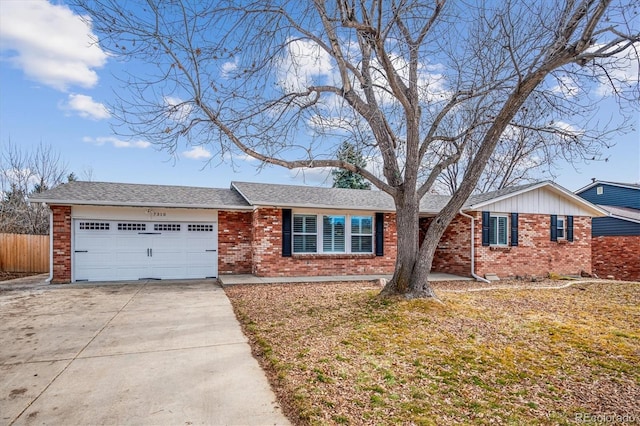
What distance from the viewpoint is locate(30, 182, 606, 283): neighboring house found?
11.1 m

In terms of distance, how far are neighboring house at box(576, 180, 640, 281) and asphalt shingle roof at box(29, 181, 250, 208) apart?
15.9 meters

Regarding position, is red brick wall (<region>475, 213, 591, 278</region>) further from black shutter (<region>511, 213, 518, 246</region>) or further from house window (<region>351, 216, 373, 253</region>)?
house window (<region>351, 216, 373, 253</region>)

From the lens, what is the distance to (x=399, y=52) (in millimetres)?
6809

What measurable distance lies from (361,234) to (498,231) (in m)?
5.25

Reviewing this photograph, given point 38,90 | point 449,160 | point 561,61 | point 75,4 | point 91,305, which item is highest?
point 38,90

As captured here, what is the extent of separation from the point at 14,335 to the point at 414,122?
8060 mm

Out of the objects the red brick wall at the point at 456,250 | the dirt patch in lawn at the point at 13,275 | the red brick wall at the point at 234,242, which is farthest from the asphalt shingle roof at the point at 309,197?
the dirt patch in lawn at the point at 13,275

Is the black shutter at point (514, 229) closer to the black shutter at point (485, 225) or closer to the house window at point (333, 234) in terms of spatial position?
the black shutter at point (485, 225)

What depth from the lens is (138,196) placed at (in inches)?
461

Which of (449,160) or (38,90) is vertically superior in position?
(38,90)

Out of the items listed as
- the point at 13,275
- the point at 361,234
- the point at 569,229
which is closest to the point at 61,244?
the point at 13,275

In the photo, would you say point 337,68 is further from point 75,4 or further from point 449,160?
point 75,4

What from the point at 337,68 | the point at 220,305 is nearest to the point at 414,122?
the point at 337,68

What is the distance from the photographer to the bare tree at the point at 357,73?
5.85 m
